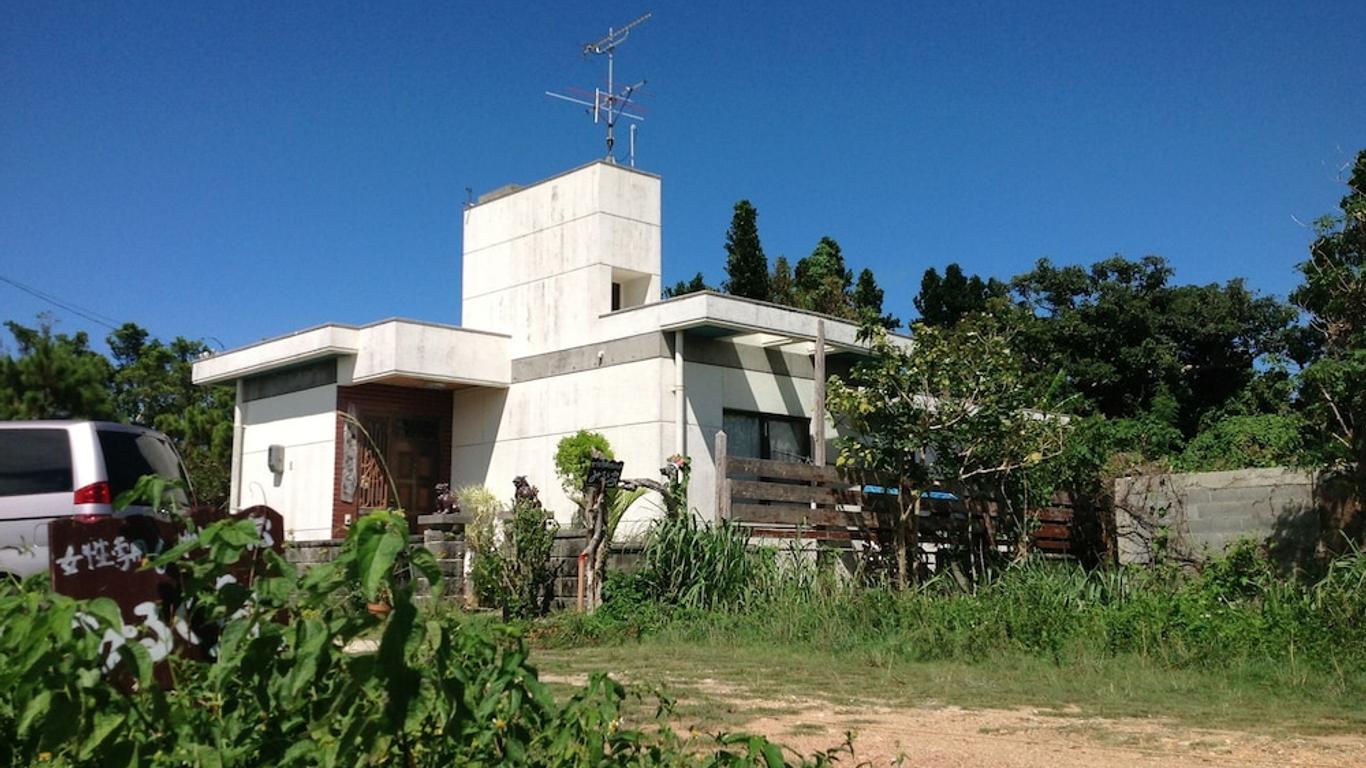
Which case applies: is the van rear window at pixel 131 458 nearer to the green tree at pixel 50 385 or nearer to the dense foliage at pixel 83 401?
the dense foliage at pixel 83 401

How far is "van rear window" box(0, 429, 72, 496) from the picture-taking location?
29.7 feet

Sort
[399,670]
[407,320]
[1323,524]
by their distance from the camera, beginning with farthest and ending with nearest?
[407,320], [1323,524], [399,670]

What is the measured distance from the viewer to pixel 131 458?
30.9 ft

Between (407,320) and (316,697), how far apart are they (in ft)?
48.7

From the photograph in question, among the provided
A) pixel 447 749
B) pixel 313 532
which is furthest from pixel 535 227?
pixel 447 749

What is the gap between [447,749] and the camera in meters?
3.19

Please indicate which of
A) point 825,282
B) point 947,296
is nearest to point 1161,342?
point 947,296

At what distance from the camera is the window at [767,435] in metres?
17.2

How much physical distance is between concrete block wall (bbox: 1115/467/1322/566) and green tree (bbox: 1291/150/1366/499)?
83 centimetres

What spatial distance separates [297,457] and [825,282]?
14.9 m

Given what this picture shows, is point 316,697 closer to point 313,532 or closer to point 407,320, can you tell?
point 407,320

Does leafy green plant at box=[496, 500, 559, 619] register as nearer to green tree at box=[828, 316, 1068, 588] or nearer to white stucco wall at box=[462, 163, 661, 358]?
green tree at box=[828, 316, 1068, 588]

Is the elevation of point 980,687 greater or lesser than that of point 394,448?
lesser

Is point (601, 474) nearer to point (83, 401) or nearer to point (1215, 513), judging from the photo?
point (1215, 513)
